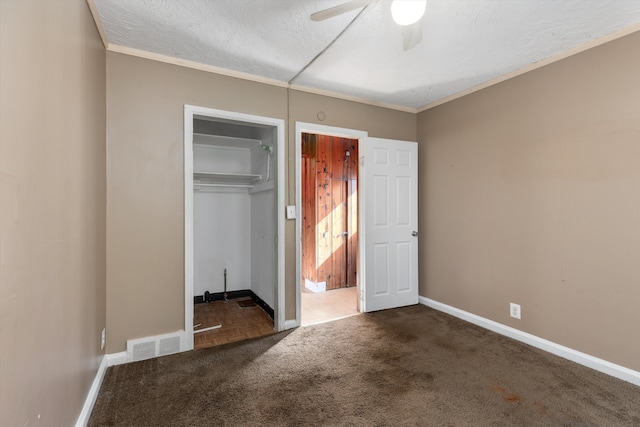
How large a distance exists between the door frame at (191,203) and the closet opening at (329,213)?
161cm

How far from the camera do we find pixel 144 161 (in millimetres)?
2488

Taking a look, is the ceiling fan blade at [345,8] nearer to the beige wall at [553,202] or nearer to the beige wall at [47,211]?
the beige wall at [47,211]

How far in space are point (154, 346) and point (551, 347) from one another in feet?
11.1

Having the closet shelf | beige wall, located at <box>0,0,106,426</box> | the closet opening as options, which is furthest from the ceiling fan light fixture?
the closet opening

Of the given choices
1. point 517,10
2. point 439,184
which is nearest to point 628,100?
point 517,10

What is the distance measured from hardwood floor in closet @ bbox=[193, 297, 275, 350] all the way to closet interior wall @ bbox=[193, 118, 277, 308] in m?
0.23

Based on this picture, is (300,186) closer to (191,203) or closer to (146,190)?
(191,203)

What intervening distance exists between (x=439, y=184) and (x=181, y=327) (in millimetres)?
3185

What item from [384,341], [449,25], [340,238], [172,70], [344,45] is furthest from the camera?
[340,238]

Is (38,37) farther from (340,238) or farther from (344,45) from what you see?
(340,238)

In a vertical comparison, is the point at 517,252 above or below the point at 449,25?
below

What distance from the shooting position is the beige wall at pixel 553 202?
221 cm

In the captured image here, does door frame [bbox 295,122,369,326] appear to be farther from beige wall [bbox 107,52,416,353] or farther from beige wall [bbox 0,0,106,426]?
beige wall [bbox 0,0,106,426]

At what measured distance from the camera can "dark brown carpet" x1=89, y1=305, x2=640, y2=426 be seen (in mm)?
1804
